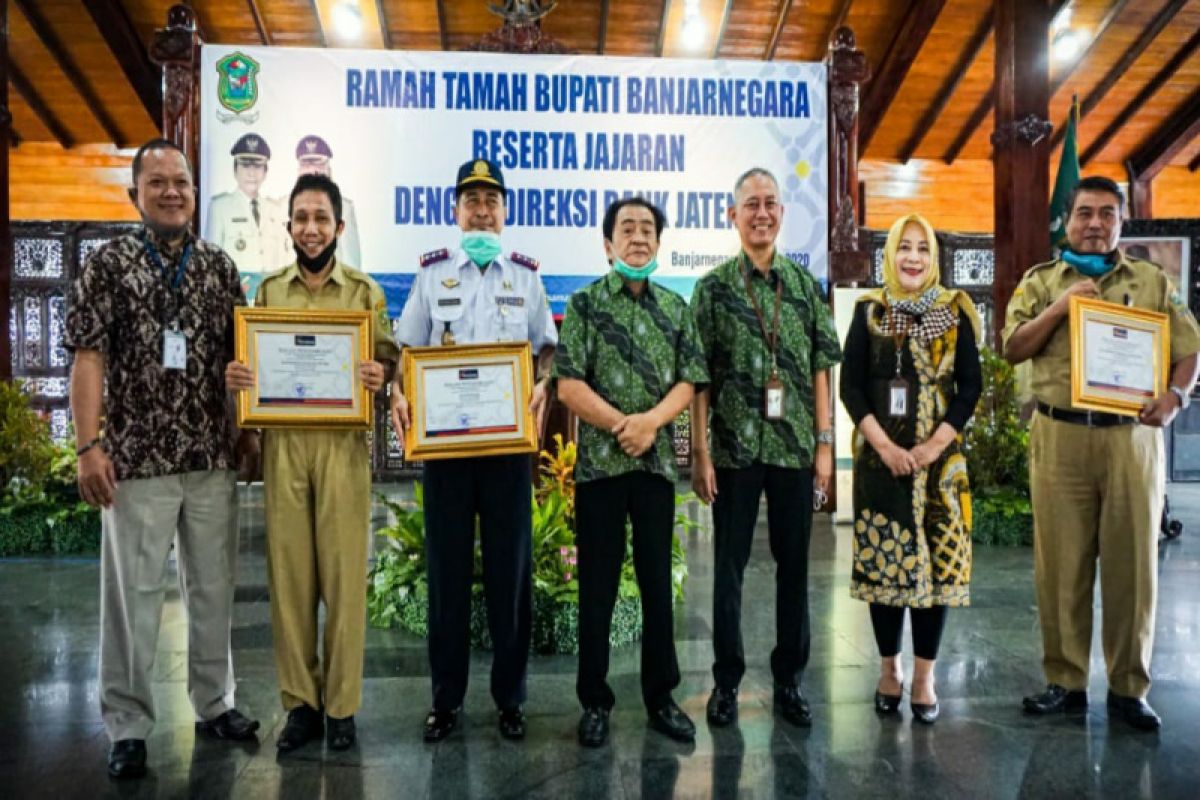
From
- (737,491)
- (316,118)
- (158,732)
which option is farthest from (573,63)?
(158,732)

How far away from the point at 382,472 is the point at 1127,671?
939 cm

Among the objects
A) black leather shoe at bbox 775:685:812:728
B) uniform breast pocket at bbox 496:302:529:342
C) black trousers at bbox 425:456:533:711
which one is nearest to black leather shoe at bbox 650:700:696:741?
black leather shoe at bbox 775:685:812:728

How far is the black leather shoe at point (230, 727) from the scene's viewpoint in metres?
2.72

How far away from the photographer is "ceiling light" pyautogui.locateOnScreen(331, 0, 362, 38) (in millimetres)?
8281

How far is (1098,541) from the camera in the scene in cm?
298

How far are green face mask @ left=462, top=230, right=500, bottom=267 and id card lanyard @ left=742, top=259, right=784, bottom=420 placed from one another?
32.2 inches

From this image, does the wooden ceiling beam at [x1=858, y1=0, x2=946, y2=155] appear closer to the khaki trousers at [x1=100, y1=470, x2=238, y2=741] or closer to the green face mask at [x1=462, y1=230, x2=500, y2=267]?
the green face mask at [x1=462, y1=230, x2=500, y2=267]

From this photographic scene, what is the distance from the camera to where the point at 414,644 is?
3926 mm

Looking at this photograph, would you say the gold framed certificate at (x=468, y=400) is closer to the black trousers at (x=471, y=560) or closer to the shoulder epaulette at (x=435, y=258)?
the black trousers at (x=471, y=560)

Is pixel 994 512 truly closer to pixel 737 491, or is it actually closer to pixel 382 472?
pixel 737 491

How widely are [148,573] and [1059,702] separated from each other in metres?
2.92

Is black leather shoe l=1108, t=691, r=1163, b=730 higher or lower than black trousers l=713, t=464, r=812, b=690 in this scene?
lower

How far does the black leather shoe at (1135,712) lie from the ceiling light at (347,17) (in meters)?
8.17

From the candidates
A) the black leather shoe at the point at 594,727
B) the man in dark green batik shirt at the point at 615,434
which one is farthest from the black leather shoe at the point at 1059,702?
the black leather shoe at the point at 594,727
